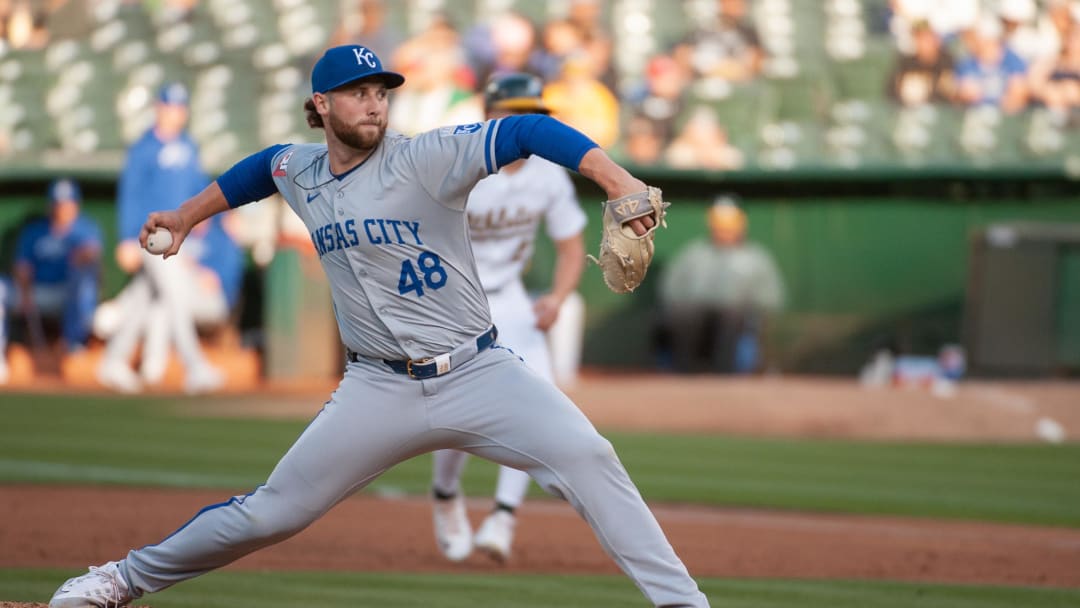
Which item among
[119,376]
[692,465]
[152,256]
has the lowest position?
[692,465]

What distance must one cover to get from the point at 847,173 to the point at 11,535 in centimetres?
987

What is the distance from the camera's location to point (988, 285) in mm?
12883

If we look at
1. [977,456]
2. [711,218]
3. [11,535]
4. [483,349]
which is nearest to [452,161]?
[483,349]

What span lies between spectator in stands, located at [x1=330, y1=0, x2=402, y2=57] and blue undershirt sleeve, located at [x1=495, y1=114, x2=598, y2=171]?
467 inches

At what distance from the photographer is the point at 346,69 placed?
3908mm

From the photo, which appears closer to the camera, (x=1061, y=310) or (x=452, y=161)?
(x=452, y=161)

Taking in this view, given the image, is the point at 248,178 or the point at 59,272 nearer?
the point at 248,178

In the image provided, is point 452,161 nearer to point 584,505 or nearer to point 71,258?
point 584,505

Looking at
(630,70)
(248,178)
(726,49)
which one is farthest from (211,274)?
(248,178)

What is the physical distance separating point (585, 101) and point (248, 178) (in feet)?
36.9

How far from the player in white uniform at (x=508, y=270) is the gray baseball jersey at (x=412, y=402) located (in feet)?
5.97

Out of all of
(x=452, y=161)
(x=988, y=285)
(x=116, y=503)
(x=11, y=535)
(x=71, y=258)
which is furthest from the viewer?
(x=71, y=258)

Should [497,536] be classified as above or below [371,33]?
below

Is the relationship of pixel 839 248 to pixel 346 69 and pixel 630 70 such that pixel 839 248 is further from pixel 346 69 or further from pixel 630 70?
pixel 346 69
